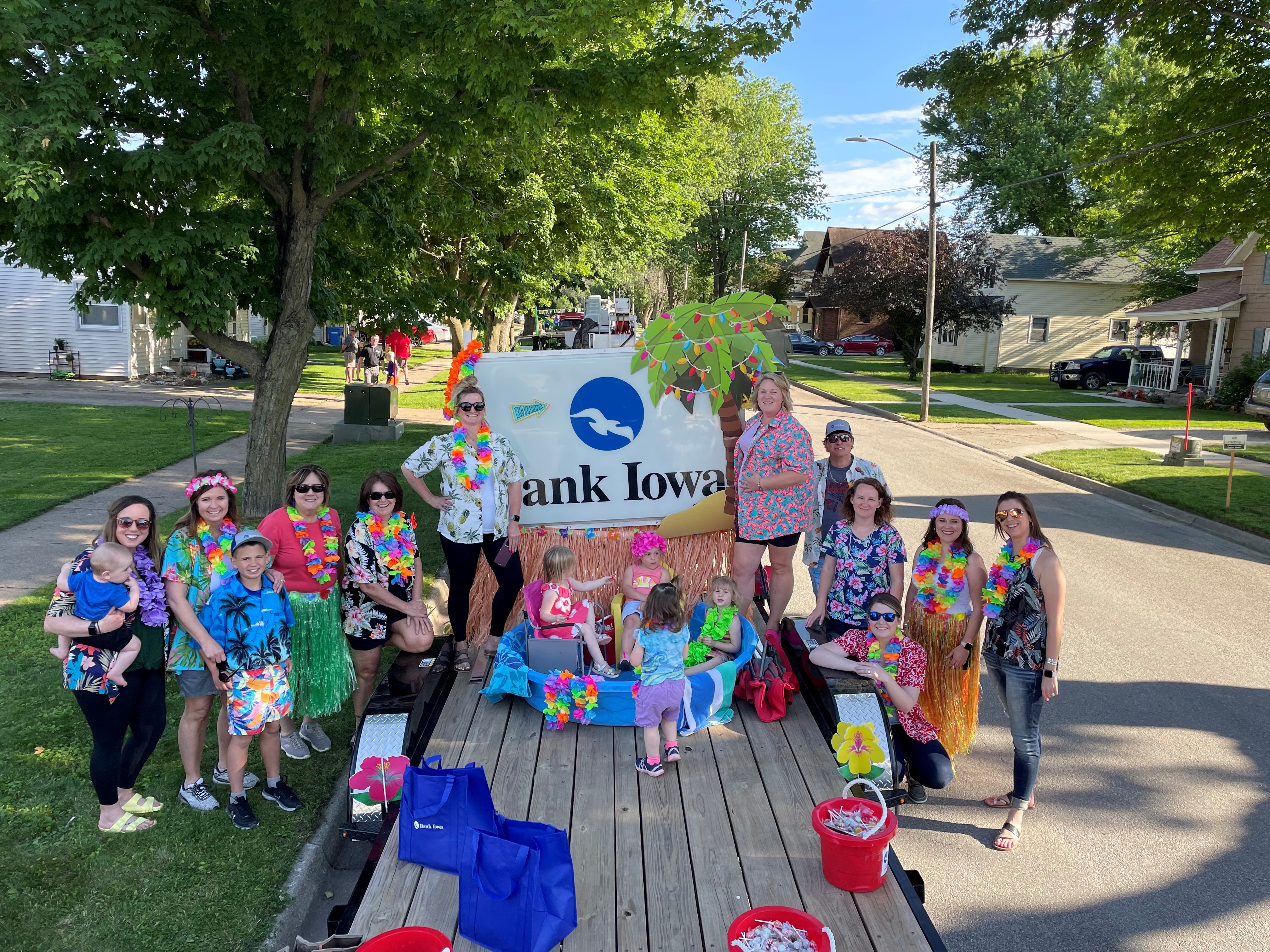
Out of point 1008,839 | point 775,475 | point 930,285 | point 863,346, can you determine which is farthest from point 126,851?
point 863,346

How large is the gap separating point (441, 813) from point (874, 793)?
2.01 meters

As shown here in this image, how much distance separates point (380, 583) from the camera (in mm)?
4797

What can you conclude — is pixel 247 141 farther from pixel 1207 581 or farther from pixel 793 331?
pixel 793 331

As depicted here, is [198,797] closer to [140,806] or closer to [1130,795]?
[140,806]

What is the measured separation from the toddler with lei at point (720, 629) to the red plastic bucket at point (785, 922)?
5.94 ft

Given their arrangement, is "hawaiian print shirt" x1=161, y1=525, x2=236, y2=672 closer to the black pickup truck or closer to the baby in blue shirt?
the baby in blue shirt

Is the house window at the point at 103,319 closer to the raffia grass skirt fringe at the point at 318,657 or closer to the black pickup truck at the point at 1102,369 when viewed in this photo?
the raffia grass skirt fringe at the point at 318,657

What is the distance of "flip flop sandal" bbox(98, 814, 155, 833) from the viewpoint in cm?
405

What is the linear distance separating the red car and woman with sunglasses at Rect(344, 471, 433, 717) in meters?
49.4

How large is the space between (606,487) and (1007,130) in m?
55.2

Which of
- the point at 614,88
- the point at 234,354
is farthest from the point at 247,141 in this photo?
the point at 614,88

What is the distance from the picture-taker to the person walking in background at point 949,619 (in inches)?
189

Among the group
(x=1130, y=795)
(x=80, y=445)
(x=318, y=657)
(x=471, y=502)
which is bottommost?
(x=1130, y=795)

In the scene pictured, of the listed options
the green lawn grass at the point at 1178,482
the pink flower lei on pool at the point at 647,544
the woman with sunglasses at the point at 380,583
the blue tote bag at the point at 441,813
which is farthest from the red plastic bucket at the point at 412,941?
the green lawn grass at the point at 1178,482
